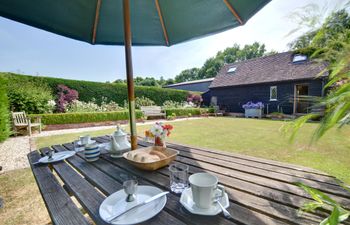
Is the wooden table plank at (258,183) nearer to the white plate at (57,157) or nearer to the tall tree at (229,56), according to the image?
the white plate at (57,157)

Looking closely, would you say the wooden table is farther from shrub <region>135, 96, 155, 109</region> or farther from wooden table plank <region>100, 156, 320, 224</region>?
shrub <region>135, 96, 155, 109</region>

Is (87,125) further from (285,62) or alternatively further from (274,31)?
(285,62)

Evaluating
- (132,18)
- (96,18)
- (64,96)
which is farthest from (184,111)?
(96,18)

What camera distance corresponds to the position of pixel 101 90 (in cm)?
1020

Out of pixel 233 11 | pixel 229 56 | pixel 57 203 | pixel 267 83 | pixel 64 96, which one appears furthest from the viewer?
pixel 229 56

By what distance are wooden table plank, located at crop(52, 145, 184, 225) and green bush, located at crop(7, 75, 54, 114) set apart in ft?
24.7

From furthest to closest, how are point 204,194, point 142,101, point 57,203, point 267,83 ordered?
point 142,101 → point 267,83 → point 57,203 → point 204,194

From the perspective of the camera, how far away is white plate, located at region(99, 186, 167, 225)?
615 mm

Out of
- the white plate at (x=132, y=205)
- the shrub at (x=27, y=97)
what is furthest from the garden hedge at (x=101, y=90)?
the white plate at (x=132, y=205)

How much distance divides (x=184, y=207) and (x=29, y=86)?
950cm

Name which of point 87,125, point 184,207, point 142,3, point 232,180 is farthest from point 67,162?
point 87,125

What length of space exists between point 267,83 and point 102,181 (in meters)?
12.8

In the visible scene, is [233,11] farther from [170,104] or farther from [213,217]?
[170,104]

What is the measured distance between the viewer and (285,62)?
11.2 m
